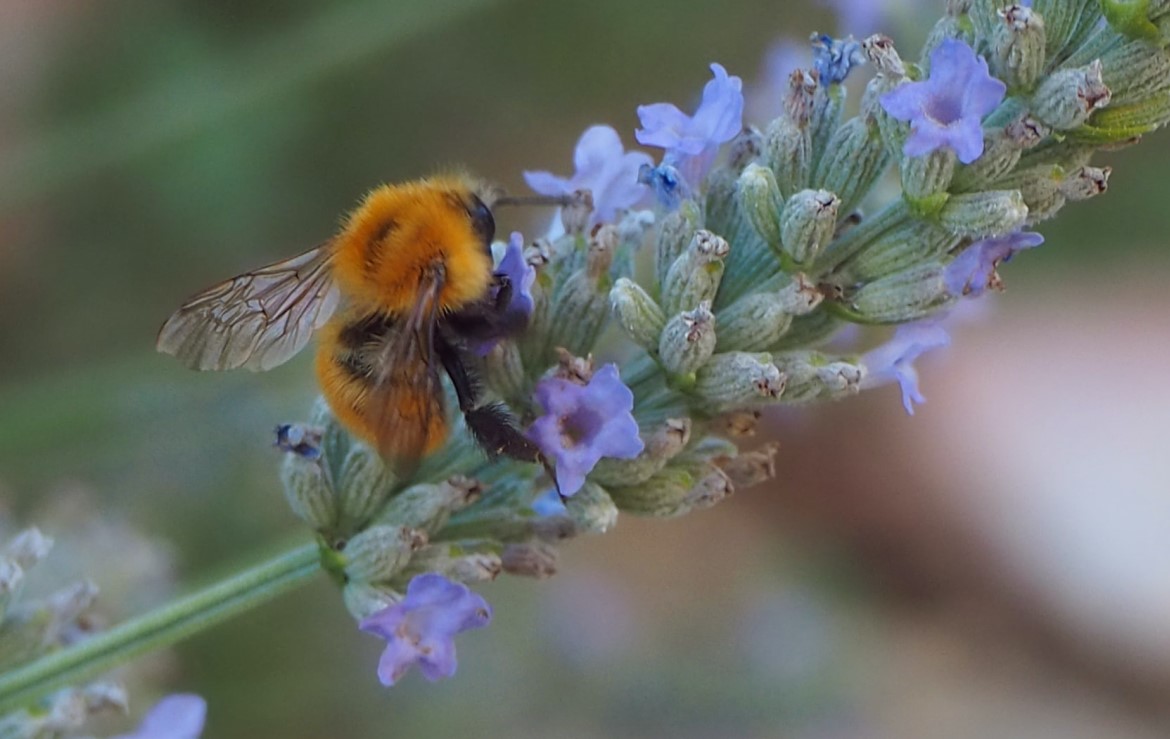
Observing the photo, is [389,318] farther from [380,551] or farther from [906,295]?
[906,295]

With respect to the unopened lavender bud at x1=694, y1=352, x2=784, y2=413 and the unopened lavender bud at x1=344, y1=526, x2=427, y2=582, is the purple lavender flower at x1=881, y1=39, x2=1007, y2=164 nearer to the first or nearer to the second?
the unopened lavender bud at x1=694, y1=352, x2=784, y2=413

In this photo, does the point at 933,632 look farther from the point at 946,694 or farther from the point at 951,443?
the point at 951,443

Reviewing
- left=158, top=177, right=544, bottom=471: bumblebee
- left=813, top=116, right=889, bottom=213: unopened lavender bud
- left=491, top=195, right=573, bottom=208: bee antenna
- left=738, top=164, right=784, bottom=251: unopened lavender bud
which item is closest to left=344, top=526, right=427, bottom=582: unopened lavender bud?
left=158, top=177, right=544, bottom=471: bumblebee

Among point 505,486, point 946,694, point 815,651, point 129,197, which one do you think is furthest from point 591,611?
point 505,486

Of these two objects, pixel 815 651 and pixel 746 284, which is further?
pixel 815 651

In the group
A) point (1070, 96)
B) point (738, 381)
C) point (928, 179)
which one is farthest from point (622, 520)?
point (1070, 96)

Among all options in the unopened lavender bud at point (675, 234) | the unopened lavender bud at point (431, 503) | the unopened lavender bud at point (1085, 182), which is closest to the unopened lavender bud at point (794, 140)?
the unopened lavender bud at point (675, 234)
